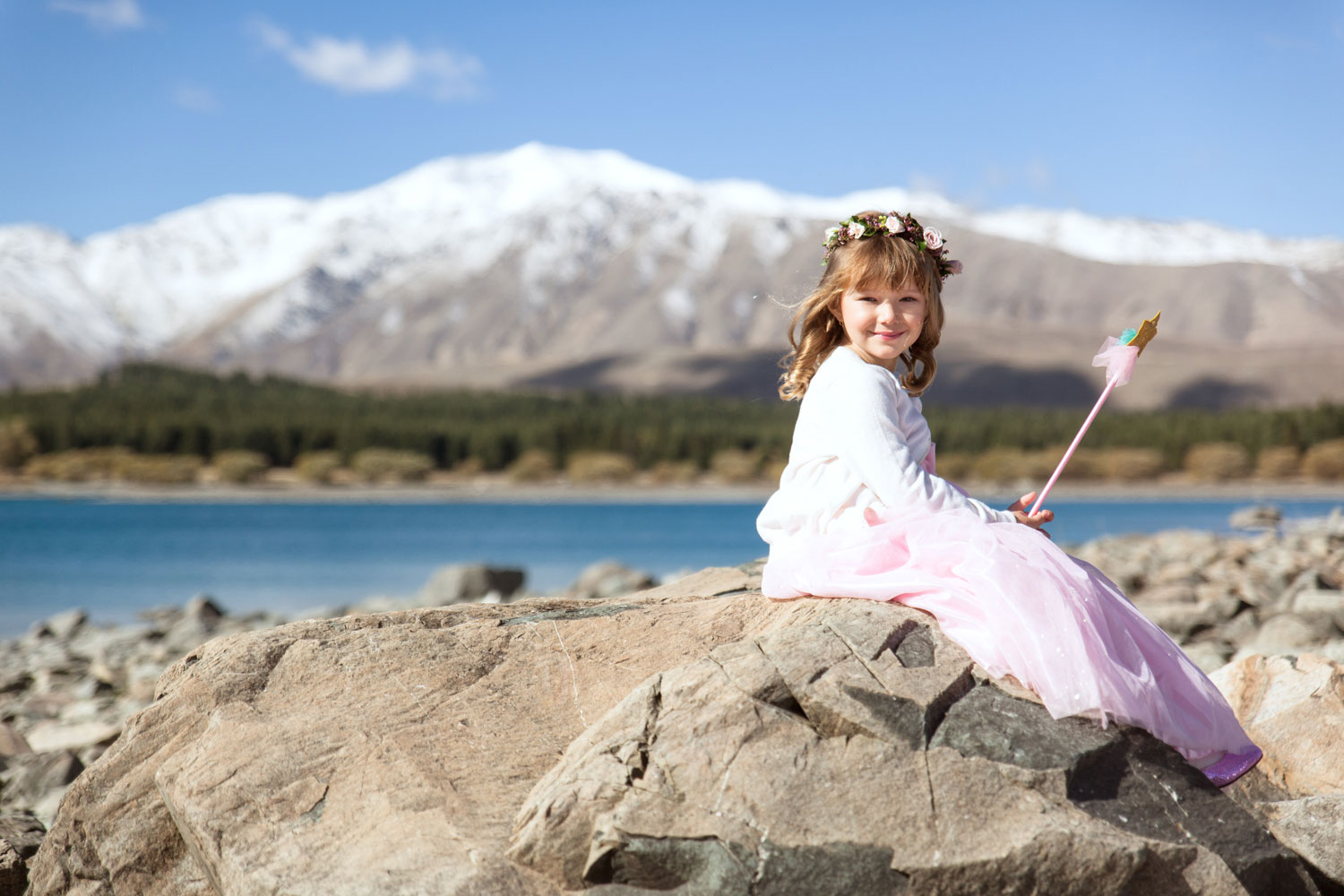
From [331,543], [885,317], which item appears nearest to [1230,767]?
[885,317]

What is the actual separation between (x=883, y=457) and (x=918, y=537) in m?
0.33

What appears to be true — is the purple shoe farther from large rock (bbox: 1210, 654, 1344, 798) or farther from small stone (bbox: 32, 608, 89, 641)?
small stone (bbox: 32, 608, 89, 641)

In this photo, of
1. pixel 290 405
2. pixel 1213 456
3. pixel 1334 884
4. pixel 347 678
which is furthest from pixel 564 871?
pixel 290 405

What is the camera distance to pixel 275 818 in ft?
13.7

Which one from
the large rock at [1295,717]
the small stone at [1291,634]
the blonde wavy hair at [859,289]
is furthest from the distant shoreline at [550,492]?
the blonde wavy hair at [859,289]

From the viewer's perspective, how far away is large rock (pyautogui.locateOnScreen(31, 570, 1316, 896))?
3.69 m

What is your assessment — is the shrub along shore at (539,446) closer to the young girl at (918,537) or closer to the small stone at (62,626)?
the small stone at (62,626)

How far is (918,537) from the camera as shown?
14.5ft

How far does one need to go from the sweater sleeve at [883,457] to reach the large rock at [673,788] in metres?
0.46

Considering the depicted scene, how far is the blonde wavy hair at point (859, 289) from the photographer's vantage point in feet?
15.7

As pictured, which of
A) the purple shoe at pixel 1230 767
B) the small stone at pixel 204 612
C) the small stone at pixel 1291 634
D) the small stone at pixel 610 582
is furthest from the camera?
the small stone at pixel 610 582

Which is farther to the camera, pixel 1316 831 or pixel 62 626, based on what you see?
pixel 62 626

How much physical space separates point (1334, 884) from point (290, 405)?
113 m

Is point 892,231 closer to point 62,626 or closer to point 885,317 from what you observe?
point 885,317
